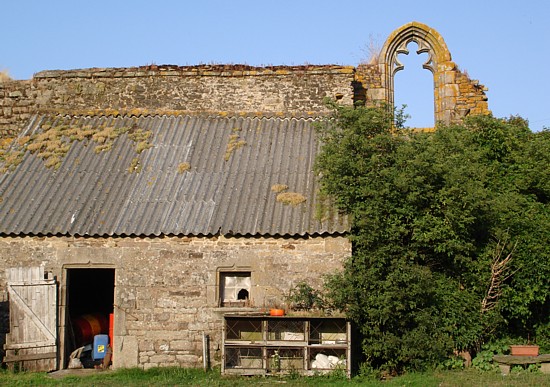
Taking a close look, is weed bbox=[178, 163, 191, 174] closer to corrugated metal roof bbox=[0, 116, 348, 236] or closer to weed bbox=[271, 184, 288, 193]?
corrugated metal roof bbox=[0, 116, 348, 236]

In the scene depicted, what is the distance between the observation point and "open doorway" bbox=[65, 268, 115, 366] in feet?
42.8

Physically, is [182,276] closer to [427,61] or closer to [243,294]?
[243,294]

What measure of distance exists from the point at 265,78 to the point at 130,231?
→ 5.69 m

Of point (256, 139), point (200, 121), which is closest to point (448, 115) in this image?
point (256, 139)

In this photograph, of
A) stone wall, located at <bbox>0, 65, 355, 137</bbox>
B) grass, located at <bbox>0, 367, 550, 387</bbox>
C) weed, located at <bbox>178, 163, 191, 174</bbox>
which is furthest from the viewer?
stone wall, located at <bbox>0, 65, 355, 137</bbox>

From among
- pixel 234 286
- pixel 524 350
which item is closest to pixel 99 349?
pixel 234 286

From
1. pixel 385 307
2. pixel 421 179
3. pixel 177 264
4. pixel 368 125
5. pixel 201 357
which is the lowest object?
pixel 201 357

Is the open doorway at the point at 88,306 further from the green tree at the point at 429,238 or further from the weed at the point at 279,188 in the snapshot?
the green tree at the point at 429,238

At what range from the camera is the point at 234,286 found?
11906 mm

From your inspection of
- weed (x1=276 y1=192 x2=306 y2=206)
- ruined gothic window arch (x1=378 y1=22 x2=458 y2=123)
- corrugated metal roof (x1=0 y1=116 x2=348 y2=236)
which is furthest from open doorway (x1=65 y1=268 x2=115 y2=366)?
ruined gothic window arch (x1=378 y1=22 x2=458 y2=123)

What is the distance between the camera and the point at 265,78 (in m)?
15.6

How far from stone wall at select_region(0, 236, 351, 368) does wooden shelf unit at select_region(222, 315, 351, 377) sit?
0.50m

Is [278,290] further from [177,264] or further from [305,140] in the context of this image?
[305,140]

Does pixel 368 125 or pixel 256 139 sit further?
pixel 256 139
